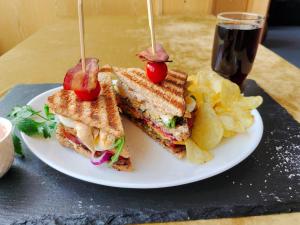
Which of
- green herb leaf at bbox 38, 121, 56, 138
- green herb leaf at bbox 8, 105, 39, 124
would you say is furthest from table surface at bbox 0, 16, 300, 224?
green herb leaf at bbox 38, 121, 56, 138

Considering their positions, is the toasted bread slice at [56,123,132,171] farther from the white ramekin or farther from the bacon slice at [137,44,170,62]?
the bacon slice at [137,44,170,62]

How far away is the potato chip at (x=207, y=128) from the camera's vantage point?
1.03 metres

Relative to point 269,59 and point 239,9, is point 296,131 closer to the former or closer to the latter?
point 269,59

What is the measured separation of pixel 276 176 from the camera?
95cm

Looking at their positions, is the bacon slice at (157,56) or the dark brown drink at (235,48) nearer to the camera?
the bacon slice at (157,56)

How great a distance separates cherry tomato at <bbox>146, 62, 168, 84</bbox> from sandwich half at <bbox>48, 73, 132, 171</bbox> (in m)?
0.19

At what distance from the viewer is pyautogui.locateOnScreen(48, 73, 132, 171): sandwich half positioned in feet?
3.08

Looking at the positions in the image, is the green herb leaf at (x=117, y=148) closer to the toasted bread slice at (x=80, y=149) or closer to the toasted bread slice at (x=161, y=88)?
the toasted bread slice at (x=80, y=149)

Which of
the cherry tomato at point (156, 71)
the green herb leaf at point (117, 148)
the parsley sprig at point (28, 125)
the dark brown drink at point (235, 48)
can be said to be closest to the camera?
the green herb leaf at point (117, 148)

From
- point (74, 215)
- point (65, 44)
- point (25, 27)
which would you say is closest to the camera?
point (74, 215)

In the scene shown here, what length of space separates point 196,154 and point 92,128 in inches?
14.2

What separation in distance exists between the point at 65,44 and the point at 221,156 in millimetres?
1710

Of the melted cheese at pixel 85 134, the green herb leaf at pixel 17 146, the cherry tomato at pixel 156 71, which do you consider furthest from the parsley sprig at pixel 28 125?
the cherry tomato at pixel 156 71

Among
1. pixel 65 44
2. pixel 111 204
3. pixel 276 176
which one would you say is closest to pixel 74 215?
pixel 111 204
